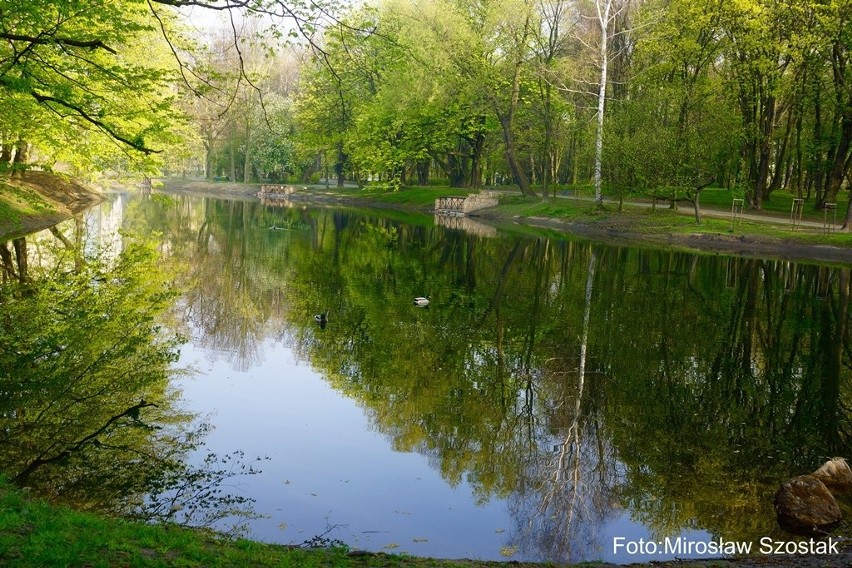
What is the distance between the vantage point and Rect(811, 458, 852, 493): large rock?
9.80 meters

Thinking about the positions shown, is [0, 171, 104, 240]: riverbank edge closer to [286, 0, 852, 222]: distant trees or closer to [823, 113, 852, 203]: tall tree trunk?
[286, 0, 852, 222]: distant trees

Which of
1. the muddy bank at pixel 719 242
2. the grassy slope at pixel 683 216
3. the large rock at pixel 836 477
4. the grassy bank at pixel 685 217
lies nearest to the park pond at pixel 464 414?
the large rock at pixel 836 477

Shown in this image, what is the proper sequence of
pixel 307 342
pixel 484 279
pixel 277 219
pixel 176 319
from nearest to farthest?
pixel 307 342
pixel 176 319
pixel 484 279
pixel 277 219

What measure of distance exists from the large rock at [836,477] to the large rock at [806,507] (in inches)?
17.9

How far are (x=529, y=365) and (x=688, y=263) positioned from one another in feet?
71.1

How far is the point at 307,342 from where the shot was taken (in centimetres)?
1766

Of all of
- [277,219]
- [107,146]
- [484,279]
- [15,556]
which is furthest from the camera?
[277,219]

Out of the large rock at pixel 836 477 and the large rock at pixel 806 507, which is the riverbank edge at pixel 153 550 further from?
the large rock at pixel 836 477

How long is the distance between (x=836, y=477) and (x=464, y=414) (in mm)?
5454

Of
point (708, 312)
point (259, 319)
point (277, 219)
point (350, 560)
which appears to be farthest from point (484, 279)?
point (277, 219)

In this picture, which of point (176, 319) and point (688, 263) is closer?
point (176, 319)

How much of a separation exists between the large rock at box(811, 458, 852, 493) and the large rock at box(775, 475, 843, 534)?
1.49 feet

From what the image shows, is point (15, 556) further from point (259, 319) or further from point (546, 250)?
point (546, 250)

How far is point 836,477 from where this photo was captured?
9859mm
